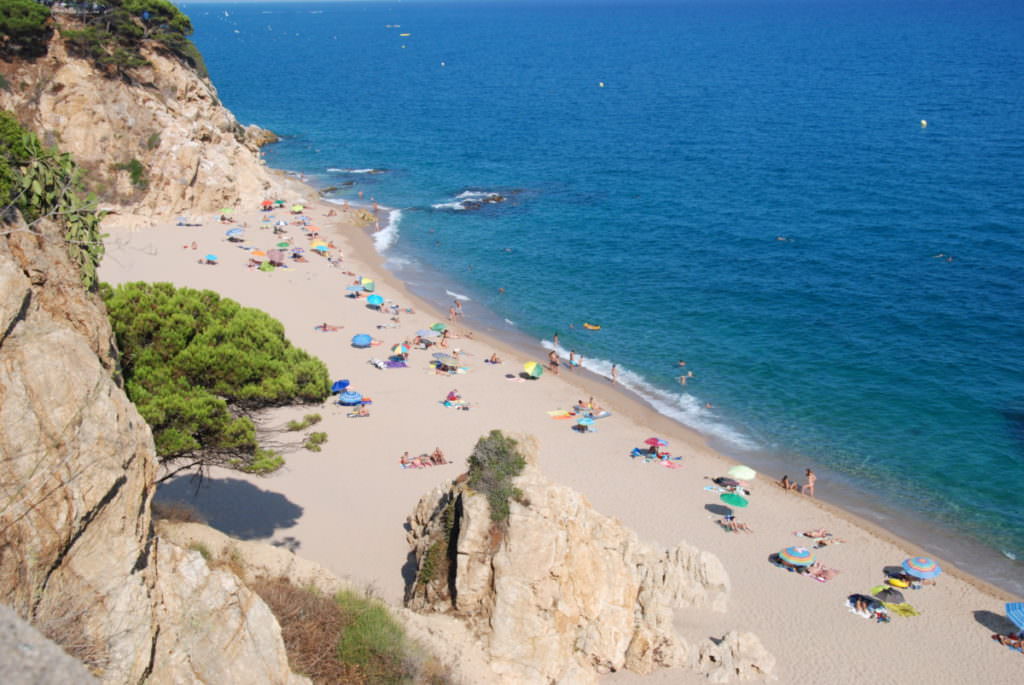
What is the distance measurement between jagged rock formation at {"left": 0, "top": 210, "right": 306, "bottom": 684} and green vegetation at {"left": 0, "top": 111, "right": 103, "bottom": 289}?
17.2 inches

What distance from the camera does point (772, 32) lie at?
196250 mm

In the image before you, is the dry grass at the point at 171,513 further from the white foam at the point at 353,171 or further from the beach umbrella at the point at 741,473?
the white foam at the point at 353,171

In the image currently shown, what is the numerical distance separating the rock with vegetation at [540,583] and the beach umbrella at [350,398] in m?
13.8

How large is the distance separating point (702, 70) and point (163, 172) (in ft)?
362

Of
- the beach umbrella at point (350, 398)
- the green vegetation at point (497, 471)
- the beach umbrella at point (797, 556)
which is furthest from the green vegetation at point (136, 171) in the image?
the beach umbrella at point (797, 556)

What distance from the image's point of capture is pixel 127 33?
54688 millimetres

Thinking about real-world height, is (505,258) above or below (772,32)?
below

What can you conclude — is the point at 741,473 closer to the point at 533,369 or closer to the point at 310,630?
the point at 533,369

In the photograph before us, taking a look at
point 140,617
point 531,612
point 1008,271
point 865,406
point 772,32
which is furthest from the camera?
point 772,32

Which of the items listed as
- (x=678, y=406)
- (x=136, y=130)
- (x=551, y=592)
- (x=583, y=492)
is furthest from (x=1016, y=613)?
(x=136, y=130)

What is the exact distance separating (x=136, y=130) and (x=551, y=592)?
160 ft

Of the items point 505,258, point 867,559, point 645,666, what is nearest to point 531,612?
point 645,666

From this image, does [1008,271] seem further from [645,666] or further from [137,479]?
[137,479]

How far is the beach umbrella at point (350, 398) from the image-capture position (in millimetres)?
31594
